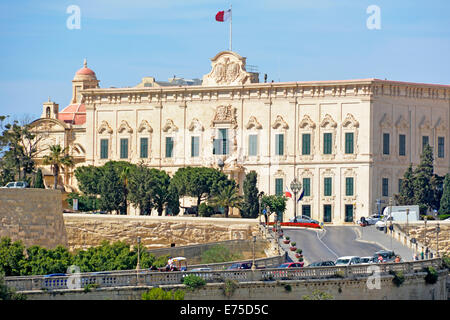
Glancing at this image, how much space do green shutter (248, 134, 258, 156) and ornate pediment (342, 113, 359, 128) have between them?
7120mm

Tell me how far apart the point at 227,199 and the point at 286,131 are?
7.98 m

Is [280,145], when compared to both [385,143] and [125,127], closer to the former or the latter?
[385,143]

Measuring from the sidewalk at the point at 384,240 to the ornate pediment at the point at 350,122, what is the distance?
11.4 meters

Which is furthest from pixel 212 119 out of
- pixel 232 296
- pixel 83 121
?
pixel 232 296

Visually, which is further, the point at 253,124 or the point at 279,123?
the point at 253,124

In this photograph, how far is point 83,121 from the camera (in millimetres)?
122938

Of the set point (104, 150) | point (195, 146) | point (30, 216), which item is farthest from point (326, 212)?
point (30, 216)

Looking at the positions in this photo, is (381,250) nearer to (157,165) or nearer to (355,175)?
(355,175)

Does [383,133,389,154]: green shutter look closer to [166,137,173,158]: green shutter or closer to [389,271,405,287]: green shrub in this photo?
[166,137,173,158]: green shutter

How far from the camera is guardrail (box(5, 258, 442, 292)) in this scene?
60562 mm

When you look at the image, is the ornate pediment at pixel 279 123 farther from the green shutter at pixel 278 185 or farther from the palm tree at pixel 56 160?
the palm tree at pixel 56 160

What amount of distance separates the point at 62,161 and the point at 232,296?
51.6m

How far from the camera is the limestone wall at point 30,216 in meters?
86.1

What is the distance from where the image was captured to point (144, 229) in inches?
3885
